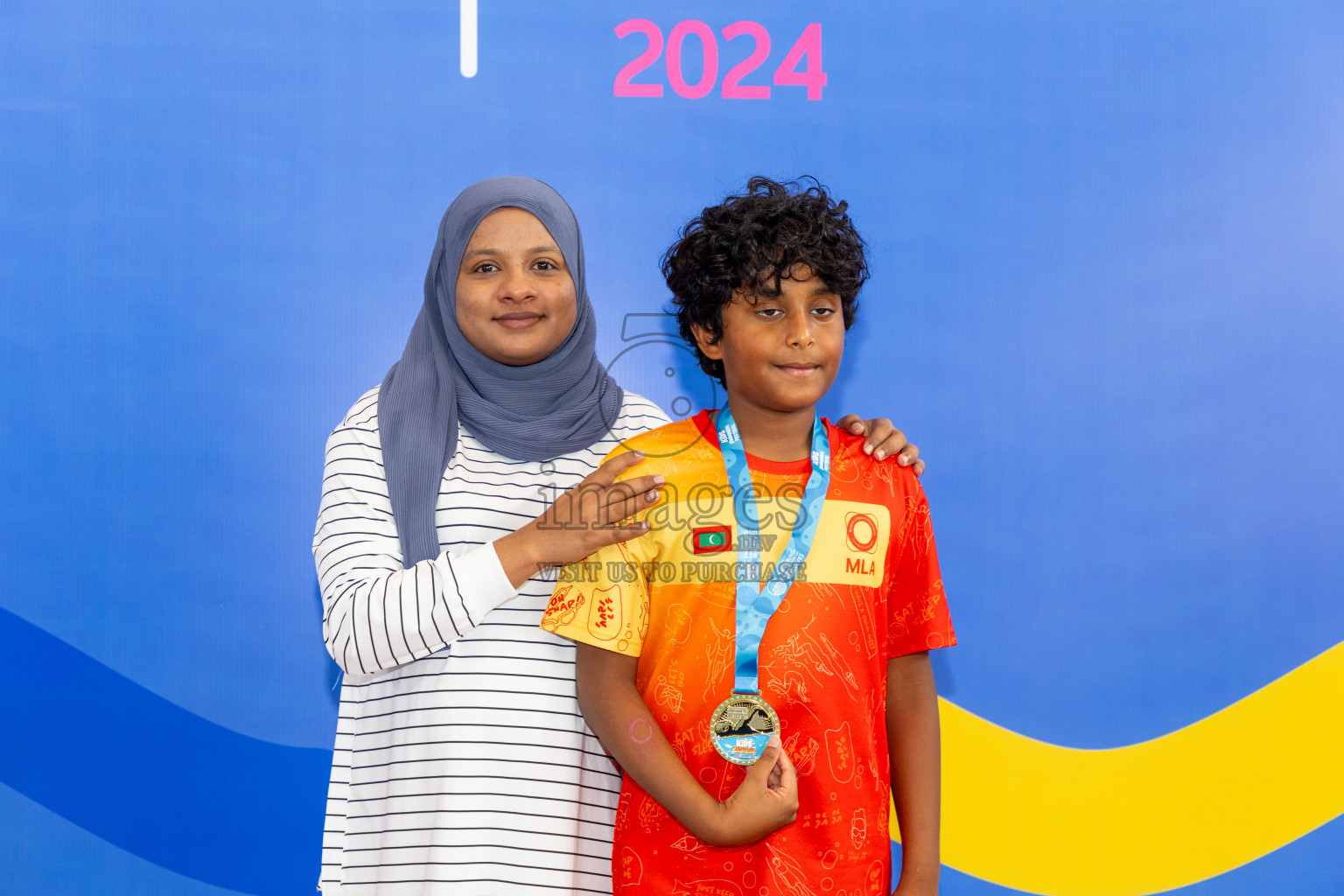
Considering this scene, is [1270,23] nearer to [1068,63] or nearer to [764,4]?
[1068,63]

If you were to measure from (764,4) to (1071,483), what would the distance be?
4.37 feet

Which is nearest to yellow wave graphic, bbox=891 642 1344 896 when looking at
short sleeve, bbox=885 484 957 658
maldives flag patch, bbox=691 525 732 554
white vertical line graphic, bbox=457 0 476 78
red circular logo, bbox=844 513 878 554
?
short sleeve, bbox=885 484 957 658

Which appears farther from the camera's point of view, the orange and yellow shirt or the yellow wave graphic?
the yellow wave graphic

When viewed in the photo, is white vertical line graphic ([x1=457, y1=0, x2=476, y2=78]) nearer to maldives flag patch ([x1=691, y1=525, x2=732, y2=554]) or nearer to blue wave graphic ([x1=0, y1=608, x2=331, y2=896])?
maldives flag patch ([x1=691, y1=525, x2=732, y2=554])

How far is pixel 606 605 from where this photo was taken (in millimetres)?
1201

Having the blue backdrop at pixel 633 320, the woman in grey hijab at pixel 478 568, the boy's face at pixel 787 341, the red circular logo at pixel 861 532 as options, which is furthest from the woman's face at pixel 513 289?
the blue backdrop at pixel 633 320

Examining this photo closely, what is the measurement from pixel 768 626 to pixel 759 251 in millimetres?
486

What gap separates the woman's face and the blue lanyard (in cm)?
32

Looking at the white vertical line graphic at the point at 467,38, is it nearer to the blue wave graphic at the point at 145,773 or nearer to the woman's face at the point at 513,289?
the woman's face at the point at 513,289

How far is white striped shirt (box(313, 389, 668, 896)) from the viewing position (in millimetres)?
1284

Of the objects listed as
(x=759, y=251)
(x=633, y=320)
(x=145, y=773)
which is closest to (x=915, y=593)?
(x=759, y=251)

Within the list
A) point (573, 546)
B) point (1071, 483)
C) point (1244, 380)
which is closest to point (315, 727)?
point (573, 546)

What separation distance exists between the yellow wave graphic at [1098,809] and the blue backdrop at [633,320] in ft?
0.20

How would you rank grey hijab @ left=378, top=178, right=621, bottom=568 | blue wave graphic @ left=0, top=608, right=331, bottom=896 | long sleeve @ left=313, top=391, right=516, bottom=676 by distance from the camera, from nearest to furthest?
long sleeve @ left=313, top=391, right=516, bottom=676, grey hijab @ left=378, top=178, right=621, bottom=568, blue wave graphic @ left=0, top=608, right=331, bottom=896
